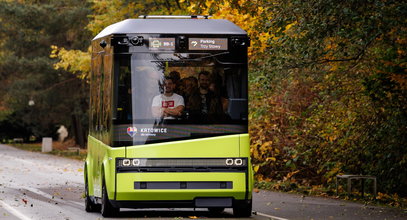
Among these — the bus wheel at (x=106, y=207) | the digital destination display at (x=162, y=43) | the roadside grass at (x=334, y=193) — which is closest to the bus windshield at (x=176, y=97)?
the digital destination display at (x=162, y=43)

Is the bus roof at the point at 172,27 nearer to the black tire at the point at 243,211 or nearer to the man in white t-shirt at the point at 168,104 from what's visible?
the man in white t-shirt at the point at 168,104

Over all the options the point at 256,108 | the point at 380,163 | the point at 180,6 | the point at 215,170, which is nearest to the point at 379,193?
the point at 380,163

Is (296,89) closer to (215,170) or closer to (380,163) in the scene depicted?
(380,163)

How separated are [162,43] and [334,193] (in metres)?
8.76

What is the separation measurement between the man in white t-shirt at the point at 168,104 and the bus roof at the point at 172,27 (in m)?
0.74

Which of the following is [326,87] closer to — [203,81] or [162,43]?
[203,81]

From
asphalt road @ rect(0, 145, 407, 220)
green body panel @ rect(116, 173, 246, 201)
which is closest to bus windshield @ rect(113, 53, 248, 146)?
green body panel @ rect(116, 173, 246, 201)

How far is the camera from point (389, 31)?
16172 mm

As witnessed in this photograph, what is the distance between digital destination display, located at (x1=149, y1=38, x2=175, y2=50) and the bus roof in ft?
0.38

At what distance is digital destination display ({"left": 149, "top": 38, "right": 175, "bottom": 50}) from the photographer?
13.9 metres

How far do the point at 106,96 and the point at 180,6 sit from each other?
853 inches

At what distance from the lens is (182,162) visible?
45.3ft

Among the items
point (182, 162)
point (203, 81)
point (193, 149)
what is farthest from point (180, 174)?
point (203, 81)

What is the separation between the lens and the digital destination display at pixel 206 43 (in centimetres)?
1398
